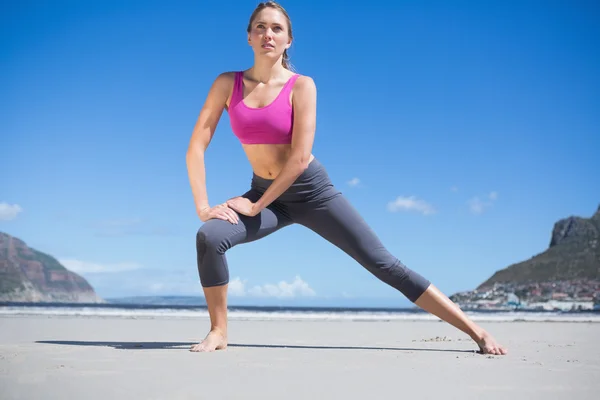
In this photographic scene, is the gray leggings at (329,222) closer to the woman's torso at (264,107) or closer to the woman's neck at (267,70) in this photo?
the woman's torso at (264,107)

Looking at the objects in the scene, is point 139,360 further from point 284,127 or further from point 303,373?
point 284,127

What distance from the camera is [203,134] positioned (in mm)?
4250

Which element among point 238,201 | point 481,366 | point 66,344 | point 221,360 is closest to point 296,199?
point 238,201

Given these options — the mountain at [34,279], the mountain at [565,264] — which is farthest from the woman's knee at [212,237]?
A: the mountain at [34,279]

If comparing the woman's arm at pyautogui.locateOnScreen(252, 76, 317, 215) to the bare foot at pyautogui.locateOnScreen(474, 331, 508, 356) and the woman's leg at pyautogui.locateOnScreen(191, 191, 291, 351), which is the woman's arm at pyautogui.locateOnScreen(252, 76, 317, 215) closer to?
the woman's leg at pyautogui.locateOnScreen(191, 191, 291, 351)

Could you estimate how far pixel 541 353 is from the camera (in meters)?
4.42

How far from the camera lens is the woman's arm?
3.91 meters

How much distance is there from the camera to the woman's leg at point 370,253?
4.17 metres

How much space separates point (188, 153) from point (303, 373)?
1839 millimetres

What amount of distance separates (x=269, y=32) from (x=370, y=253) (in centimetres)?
169

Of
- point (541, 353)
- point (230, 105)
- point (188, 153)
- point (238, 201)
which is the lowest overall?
point (541, 353)

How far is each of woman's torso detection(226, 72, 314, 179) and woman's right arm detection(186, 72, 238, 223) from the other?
0.21 feet

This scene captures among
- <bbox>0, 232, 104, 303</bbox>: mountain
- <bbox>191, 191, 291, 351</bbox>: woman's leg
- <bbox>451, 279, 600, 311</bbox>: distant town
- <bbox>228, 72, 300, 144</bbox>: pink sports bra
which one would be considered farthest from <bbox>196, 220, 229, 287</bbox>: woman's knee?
<bbox>0, 232, 104, 303</bbox>: mountain

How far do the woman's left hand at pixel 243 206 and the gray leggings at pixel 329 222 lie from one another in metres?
0.07
